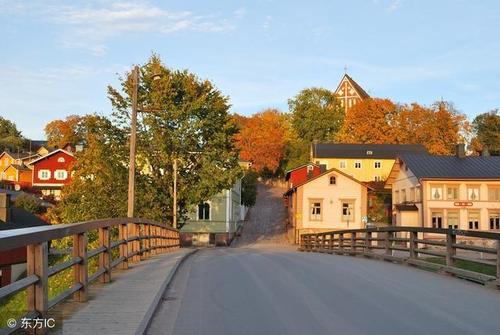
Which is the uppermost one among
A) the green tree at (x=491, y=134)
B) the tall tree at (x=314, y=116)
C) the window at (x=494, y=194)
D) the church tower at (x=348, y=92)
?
the church tower at (x=348, y=92)

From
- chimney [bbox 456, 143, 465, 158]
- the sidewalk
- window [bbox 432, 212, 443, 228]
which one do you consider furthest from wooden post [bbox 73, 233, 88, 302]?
chimney [bbox 456, 143, 465, 158]

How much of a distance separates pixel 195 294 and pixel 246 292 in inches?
35.1

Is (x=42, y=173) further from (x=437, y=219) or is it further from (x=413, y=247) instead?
(x=413, y=247)

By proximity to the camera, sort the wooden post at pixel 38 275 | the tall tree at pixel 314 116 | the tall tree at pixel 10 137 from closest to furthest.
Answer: the wooden post at pixel 38 275, the tall tree at pixel 314 116, the tall tree at pixel 10 137

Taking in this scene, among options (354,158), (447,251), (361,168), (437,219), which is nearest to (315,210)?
(437,219)

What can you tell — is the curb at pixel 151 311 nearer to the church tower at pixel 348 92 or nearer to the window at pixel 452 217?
the window at pixel 452 217

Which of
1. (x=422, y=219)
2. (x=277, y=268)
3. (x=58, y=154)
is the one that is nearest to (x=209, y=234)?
(x=422, y=219)

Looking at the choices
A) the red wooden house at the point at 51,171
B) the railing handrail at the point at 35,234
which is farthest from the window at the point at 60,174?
the railing handrail at the point at 35,234

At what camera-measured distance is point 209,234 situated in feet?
222

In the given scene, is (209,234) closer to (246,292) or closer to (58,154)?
(58,154)

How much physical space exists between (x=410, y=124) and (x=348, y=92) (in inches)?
1607

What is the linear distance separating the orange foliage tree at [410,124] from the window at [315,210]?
2930 centimetres

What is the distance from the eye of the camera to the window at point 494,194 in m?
61.7

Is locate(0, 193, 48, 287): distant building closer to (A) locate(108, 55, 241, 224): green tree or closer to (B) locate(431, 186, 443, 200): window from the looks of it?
(A) locate(108, 55, 241, 224): green tree
